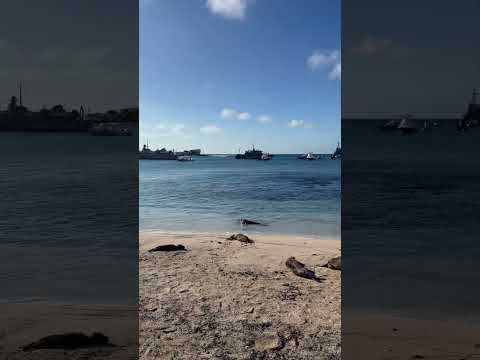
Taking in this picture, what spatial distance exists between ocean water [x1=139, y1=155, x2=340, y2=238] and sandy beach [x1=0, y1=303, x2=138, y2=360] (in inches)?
199

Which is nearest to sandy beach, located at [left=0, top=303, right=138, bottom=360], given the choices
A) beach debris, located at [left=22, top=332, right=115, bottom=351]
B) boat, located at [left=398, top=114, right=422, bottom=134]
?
beach debris, located at [left=22, top=332, right=115, bottom=351]

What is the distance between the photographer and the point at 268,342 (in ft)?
7.83

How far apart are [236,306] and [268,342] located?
2.43 feet

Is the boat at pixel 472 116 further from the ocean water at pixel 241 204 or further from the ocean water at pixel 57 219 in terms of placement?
the ocean water at pixel 241 204

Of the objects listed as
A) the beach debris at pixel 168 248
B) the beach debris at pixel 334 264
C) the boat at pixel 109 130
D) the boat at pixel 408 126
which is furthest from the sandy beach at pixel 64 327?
the boat at pixel 408 126

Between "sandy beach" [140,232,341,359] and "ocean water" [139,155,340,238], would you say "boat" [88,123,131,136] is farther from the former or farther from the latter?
"ocean water" [139,155,340,238]

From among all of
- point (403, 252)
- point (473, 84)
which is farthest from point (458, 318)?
point (473, 84)

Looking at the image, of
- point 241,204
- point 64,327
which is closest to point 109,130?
point 64,327

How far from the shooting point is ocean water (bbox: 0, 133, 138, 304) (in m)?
2.50

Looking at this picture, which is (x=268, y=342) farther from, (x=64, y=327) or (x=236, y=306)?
(x=64, y=327)

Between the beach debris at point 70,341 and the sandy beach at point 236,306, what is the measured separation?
28 cm

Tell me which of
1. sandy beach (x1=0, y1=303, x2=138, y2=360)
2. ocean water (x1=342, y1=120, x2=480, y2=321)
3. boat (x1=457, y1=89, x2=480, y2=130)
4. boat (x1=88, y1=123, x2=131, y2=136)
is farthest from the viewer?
boat (x1=457, y1=89, x2=480, y2=130)

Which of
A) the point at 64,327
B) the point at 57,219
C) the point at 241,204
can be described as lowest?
the point at 241,204

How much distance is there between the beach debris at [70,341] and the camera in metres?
2.06
